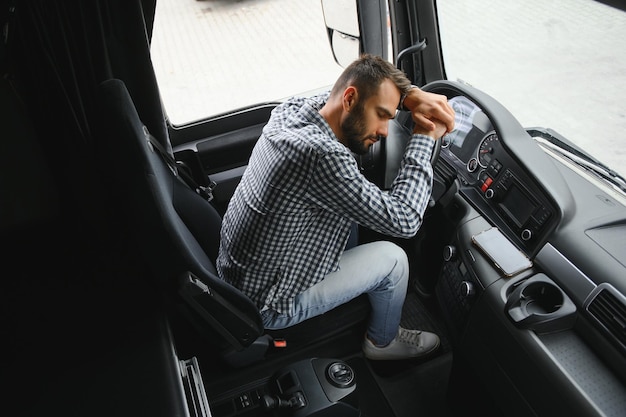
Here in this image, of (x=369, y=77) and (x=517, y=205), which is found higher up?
(x=369, y=77)

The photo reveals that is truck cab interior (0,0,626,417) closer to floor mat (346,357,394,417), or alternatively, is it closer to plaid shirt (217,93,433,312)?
floor mat (346,357,394,417)

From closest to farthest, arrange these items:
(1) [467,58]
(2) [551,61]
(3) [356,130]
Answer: (3) [356,130] < (2) [551,61] < (1) [467,58]

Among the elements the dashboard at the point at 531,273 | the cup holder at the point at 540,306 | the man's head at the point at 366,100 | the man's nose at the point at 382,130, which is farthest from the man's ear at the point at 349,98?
the cup holder at the point at 540,306

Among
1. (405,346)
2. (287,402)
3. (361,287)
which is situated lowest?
(405,346)

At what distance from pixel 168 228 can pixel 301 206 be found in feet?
1.29

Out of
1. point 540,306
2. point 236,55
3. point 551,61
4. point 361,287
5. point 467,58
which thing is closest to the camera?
point 540,306

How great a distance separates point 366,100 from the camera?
4.53 ft

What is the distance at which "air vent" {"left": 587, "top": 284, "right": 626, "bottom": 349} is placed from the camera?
108 cm

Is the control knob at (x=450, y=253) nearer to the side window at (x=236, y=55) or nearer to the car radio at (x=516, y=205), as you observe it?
the car radio at (x=516, y=205)

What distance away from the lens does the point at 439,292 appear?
1.74 m

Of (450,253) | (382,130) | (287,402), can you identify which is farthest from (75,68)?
(450,253)

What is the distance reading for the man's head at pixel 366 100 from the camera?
138 cm

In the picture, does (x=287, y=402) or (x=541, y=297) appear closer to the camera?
(x=541, y=297)

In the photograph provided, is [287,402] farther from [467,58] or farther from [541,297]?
[467,58]
